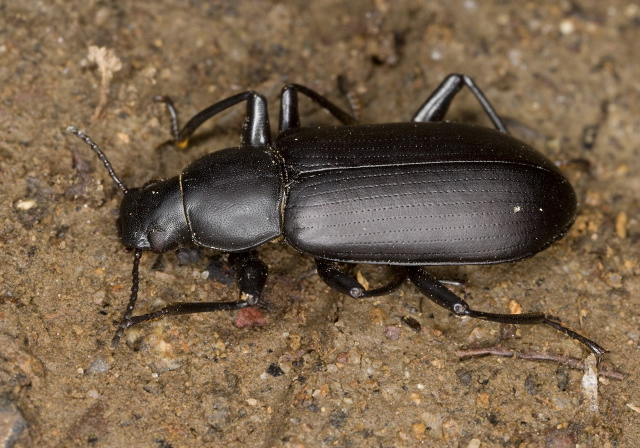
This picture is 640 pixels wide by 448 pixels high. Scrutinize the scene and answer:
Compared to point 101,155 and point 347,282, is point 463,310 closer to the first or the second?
point 347,282

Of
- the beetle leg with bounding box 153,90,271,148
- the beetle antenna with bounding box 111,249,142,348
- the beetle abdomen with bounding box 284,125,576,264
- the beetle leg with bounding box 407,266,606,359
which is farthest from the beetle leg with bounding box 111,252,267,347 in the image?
the beetle leg with bounding box 407,266,606,359

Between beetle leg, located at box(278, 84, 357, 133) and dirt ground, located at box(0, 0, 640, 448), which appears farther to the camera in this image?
beetle leg, located at box(278, 84, 357, 133)

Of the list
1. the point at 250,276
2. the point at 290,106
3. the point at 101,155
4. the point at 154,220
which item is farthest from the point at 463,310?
the point at 101,155

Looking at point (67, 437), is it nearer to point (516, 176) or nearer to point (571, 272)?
point (516, 176)

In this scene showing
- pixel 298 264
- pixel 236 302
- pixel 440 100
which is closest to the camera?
pixel 236 302

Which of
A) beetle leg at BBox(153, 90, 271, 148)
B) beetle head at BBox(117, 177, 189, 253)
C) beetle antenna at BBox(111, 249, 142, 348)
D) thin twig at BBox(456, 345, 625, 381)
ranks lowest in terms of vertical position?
thin twig at BBox(456, 345, 625, 381)

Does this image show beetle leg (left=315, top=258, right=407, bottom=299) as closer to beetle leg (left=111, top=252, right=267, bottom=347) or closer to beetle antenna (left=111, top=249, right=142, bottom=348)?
beetle leg (left=111, top=252, right=267, bottom=347)
